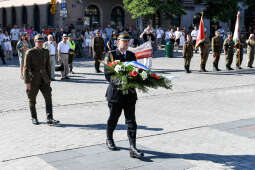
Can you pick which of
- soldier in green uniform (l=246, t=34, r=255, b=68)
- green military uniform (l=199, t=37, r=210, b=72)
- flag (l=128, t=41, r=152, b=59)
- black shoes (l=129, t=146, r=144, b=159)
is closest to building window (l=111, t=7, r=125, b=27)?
soldier in green uniform (l=246, t=34, r=255, b=68)

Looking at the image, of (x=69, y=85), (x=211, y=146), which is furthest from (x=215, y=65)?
(x=211, y=146)

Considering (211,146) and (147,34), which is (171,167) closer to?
(211,146)

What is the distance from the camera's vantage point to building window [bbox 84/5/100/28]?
3697 centimetres

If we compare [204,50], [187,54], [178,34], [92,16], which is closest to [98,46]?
[187,54]

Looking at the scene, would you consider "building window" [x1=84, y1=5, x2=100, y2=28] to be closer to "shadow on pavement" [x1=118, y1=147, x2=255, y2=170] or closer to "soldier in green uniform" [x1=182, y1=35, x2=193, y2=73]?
"soldier in green uniform" [x1=182, y1=35, x2=193, y2=73]

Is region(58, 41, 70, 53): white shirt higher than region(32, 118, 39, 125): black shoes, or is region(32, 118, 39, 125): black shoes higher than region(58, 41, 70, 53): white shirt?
region(58, 41, 70, 53): white shirt

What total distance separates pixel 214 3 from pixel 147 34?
48.0 feet

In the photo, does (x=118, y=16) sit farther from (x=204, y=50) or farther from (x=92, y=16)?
(x=204, y=50)

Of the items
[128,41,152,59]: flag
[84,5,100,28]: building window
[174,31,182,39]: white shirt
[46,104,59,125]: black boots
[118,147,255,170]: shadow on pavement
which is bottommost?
[118,147,255,170]: shadow on pavement

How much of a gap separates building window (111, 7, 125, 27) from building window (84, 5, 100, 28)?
1.67 metres

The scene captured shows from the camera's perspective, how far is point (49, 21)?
125ft

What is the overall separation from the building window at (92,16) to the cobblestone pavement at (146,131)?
23.7 metres

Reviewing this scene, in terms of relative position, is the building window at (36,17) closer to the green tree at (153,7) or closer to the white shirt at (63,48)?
the green tree at (153,7)

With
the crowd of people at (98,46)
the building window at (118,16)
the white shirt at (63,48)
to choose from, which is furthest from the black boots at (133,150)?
the building window at (118,16)
